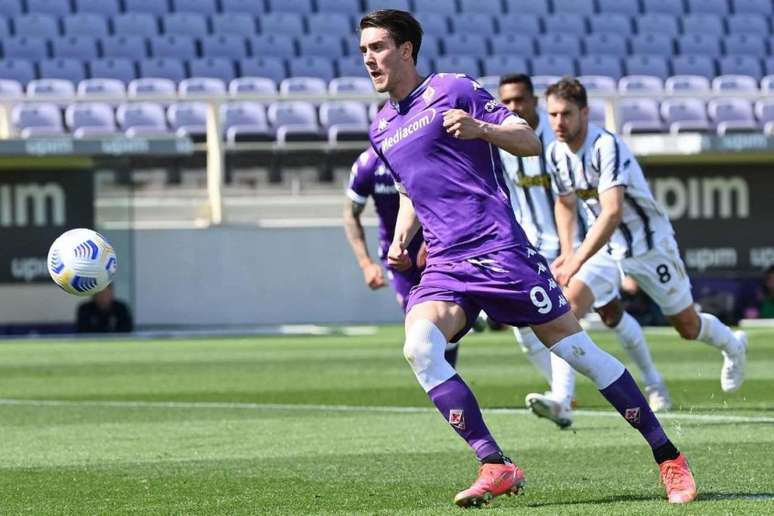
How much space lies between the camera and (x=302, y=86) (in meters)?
25.4

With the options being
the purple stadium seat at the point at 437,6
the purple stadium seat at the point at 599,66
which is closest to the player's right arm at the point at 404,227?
the purple stadium seat at the point at 599,66

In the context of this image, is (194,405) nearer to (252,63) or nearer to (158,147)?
(158,147)

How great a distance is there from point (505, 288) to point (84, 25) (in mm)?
21063

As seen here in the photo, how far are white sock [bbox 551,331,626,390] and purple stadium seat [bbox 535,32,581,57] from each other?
2232cm

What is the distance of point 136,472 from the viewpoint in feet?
24.4

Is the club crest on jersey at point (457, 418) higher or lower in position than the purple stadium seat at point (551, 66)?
higher

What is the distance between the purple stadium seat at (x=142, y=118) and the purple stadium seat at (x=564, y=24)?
26.7 ft

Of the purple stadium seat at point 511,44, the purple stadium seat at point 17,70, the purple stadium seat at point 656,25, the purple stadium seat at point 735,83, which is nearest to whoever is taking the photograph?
the purple stadium seat at point 17,70

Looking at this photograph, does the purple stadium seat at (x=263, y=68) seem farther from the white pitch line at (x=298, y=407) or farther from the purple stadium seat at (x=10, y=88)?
the white pitch line at (x=298, y=407)

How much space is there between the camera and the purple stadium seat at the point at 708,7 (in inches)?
1208

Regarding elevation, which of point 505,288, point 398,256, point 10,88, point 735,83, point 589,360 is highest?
point 505,288

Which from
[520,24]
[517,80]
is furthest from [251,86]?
[517,80]

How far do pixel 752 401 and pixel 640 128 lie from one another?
46.8 ft

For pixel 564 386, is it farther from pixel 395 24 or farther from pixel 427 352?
pixel 395 24
